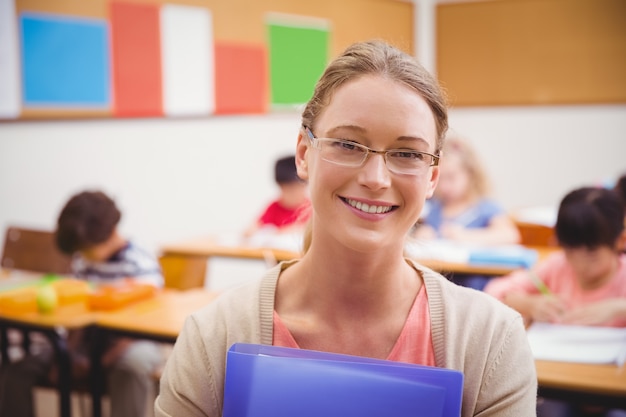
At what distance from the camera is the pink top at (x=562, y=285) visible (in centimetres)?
224

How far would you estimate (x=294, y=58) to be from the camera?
5.59 m

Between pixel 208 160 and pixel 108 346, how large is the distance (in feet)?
8.48

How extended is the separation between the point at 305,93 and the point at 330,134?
4788mm

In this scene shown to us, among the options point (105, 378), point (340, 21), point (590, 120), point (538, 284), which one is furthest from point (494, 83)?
point (105, 378)

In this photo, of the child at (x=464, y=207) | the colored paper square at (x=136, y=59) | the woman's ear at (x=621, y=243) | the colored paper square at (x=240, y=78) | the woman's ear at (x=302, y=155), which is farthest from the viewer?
the colored paper square at (x=240, y=78)

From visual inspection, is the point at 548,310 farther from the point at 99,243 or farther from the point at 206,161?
Result: the point at 206,161

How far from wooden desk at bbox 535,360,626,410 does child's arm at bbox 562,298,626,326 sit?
0.93 ft

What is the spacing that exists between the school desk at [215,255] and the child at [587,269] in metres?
0.47

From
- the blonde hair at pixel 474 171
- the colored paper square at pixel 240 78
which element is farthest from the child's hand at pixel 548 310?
the colored paper square at pixel 240 78

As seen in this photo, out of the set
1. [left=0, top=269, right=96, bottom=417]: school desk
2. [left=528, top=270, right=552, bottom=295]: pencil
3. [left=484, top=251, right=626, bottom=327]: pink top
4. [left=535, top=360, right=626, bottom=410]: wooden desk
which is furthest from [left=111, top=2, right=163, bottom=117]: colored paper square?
[left=535, top=360, right=626, bottom=410]: wooden desk

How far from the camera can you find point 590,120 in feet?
20.5

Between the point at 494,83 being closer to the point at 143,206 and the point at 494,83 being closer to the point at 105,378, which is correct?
the point at 143,206

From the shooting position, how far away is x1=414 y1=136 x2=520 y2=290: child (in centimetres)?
367

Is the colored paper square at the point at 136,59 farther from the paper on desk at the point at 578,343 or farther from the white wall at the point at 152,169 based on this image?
the paper on desk at the point at 578,343
